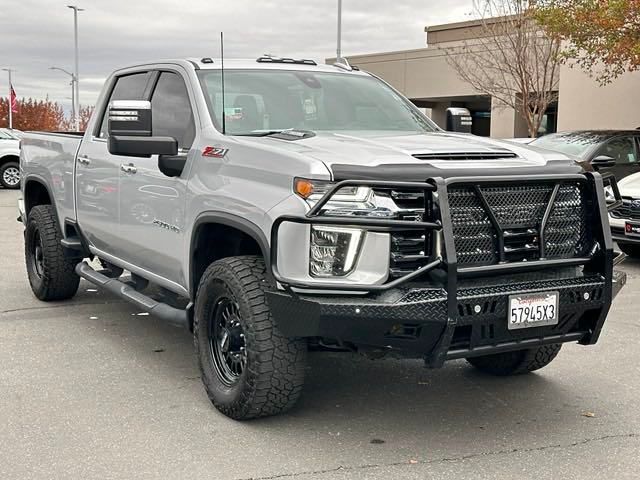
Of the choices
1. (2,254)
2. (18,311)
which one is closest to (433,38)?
(2,254)

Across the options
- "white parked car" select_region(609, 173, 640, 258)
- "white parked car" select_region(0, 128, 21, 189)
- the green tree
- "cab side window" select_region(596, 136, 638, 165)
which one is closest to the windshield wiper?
"white parked car" select_region(609, 173, 640, 258)

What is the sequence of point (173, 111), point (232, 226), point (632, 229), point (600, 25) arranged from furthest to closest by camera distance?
point (600, 25) < point (632, 229) < point (173, 111) < point (232, 226)

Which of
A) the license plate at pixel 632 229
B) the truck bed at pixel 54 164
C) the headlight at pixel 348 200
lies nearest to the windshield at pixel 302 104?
the headlight at pixel 348 200

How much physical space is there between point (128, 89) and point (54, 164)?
1248 mm

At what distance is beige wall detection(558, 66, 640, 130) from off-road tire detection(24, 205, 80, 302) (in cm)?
1787

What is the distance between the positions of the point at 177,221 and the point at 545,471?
2524 mm

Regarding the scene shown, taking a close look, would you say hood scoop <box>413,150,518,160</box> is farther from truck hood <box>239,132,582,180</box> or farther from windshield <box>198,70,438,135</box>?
windshield <box>198,70,438,135</box>

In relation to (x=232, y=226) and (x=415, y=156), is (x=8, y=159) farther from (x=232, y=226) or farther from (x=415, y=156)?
(x=415, y=156)

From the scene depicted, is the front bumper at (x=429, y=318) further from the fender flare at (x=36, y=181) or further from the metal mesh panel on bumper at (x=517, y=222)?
the fender flare at (x=36, y=181)

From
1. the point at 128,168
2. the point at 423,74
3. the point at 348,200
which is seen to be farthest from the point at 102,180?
the point at 423,74

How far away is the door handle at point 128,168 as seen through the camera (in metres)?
5.71

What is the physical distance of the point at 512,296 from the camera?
13.4 feet

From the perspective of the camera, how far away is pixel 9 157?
71.8 feet

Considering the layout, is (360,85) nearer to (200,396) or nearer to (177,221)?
(177,221)
